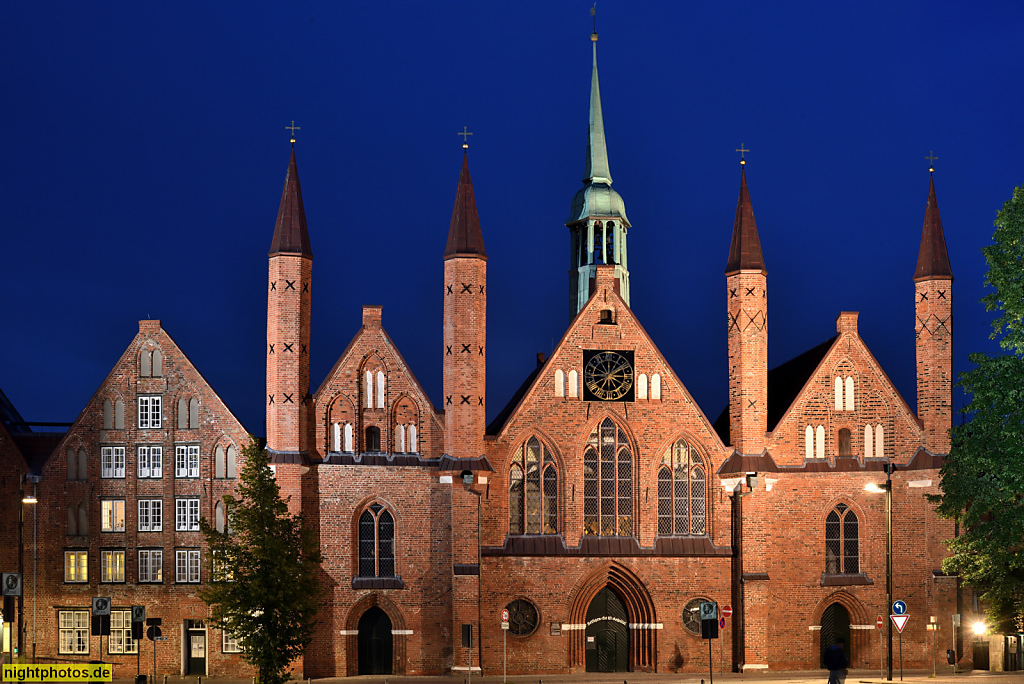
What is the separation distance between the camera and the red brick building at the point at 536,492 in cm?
5103

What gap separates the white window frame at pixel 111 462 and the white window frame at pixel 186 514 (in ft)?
9.12

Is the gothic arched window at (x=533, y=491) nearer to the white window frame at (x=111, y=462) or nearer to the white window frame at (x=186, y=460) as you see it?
the white window frame at (x=186, y=460)

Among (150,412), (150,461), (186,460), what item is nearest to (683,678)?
(186,460)

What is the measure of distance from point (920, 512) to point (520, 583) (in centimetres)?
1705

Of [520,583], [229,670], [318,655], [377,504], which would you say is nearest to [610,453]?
[520,583]

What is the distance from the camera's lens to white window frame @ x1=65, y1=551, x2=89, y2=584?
5238 cm

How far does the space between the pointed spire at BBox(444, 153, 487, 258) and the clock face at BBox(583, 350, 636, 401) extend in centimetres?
661

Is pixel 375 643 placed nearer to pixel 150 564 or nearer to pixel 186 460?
pixel 150 564

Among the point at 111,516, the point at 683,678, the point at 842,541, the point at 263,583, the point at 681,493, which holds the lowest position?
the point at 683,678

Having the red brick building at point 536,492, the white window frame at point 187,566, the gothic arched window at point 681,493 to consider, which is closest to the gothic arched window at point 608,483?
the red brick building at point 536,492

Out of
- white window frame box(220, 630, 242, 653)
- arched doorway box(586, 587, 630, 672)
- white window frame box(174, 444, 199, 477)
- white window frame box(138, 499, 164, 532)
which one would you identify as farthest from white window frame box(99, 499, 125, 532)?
arched doorway box(586, 587, 630, 672)

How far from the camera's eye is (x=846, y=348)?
53625mm

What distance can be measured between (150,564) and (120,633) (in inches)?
123

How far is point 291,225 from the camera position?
5144 cm
